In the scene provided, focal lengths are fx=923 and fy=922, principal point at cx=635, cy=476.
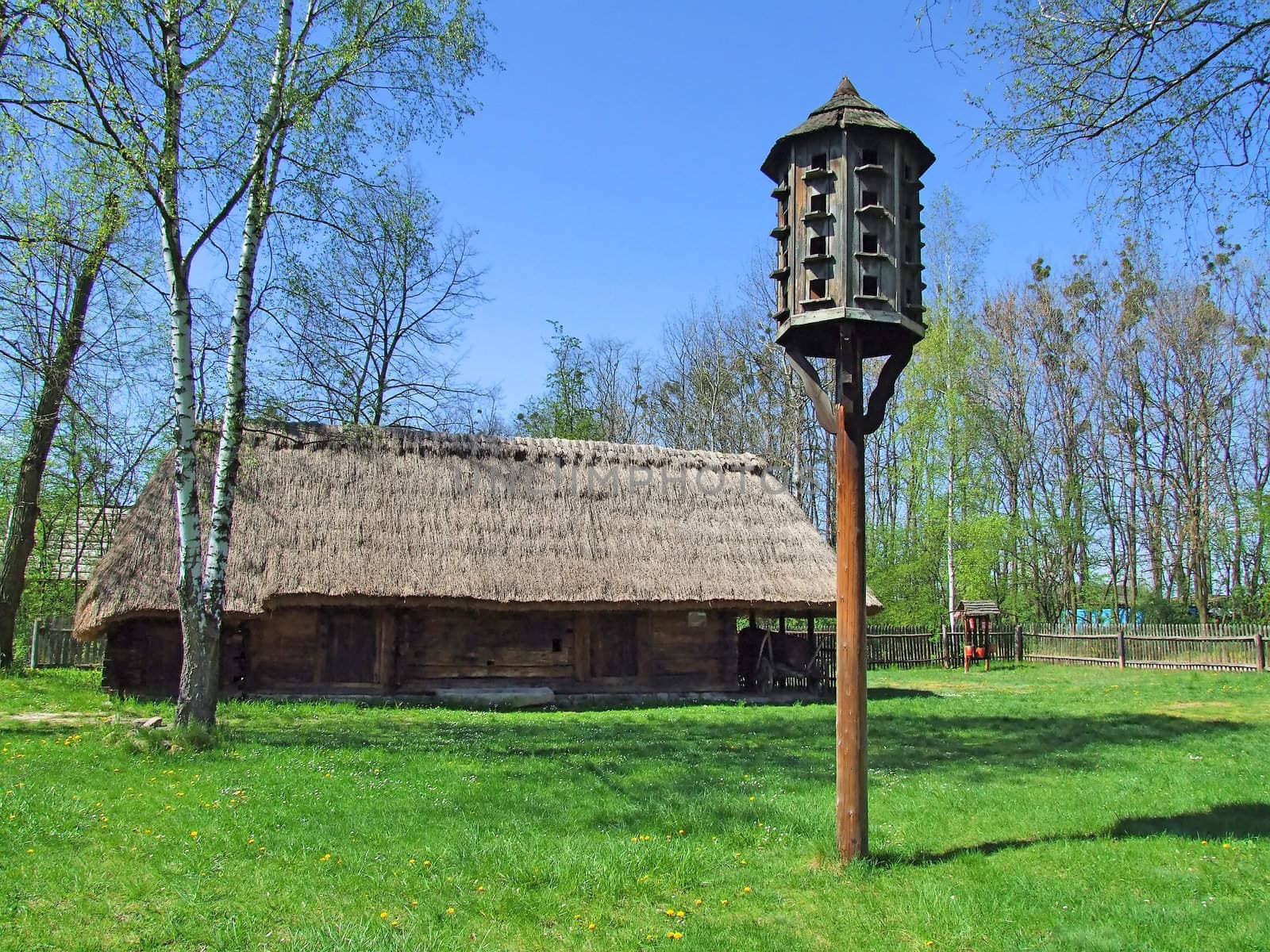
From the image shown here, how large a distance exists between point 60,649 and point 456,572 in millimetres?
12163

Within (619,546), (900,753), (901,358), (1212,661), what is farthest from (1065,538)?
(901,358)

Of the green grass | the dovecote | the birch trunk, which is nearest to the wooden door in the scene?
the green grass

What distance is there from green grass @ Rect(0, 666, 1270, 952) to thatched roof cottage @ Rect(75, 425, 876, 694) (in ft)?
15.3

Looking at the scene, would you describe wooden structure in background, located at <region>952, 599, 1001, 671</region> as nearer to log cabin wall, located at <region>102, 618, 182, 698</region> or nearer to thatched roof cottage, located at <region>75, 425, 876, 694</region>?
thatched roof cottage, located at <region>75, 425, 876, 694</region>

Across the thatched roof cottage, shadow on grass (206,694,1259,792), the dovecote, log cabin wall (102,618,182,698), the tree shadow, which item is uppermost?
the dovecote

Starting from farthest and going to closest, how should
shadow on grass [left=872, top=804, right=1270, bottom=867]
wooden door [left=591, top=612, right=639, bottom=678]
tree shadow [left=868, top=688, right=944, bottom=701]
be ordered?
1. tree shadow [left=868, top=688, right=944, bottom=701]
2. wooden door [left=591, top=612, right=639, bottom=678]
3. shadow on grass [left=872, top=804, right=1270, bottom=867]

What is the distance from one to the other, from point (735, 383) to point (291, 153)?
80.6ft

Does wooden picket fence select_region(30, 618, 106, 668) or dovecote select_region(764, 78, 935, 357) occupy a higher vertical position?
dovecote select_region(764, 78, 935, 357)

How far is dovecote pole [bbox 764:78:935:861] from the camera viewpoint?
20.4 ft

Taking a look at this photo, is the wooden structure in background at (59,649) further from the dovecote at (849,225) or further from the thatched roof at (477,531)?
the dovecote at (849,225)

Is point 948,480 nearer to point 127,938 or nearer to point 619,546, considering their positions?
point 619,546

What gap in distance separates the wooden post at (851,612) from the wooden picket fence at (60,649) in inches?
811

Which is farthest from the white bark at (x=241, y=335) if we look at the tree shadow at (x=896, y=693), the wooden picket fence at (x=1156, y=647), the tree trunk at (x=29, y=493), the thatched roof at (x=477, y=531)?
the wooden picket fence at (x=1156, y=647)

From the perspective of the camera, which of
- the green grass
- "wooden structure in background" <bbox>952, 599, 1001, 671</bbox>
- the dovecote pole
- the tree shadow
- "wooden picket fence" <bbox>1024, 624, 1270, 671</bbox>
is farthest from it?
"wooden structure in background" <bbox>952, 599, 1001, 671</bbox>
